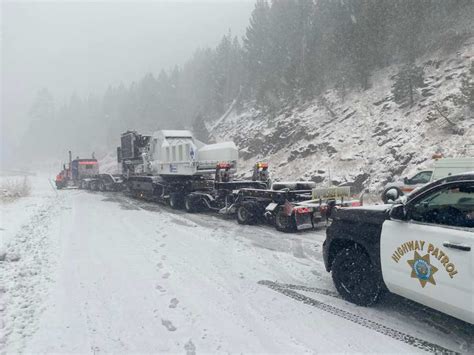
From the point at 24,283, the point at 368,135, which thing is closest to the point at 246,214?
the point at 24,283

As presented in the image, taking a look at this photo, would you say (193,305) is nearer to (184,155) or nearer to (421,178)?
(421,178)

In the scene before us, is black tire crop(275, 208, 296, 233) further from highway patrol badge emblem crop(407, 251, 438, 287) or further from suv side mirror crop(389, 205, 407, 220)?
highway patrol badge emblem crop(407, 251, 438, 287)

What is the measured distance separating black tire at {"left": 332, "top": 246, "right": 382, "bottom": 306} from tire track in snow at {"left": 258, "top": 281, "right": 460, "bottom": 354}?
0.31 meters

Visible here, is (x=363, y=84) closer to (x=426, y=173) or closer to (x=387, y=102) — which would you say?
(x=387, y=102)

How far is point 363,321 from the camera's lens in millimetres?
4473

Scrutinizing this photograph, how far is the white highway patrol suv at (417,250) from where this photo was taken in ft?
11.8

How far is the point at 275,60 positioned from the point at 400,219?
4933 cm

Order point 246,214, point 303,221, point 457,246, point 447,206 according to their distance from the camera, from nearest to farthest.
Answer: point 457,246
point 447,206
point 303,221
point 246,214

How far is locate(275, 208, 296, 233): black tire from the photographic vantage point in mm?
9984

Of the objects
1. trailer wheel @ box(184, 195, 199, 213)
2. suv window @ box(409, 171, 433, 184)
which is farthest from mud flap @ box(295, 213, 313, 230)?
trailer wheel @ box(184, 195, 199, 213)

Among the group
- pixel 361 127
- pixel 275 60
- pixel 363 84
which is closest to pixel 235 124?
pixel 275 60

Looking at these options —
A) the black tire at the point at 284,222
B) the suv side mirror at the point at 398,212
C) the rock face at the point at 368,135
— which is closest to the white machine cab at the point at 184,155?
the black tire at the point at 284,222

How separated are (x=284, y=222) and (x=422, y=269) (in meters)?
6.33

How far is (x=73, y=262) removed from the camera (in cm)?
713
